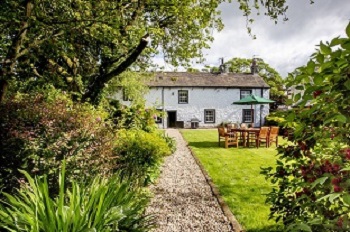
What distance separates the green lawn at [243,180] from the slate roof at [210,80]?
65.2ft

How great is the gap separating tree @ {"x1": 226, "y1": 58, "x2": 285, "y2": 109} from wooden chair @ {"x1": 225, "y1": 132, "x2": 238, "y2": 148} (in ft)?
80.2

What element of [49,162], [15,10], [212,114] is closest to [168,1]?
[15,10]

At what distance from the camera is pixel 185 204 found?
593 centimetres

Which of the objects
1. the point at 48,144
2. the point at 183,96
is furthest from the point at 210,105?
the point at 48,144

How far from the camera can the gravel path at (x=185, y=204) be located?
4818 millimetres

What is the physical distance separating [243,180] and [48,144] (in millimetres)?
5281

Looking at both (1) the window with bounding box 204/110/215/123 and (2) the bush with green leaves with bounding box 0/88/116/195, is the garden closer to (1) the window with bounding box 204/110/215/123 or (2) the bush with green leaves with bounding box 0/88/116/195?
(2) the bush with green leaves with bounding box 0/88/116/195

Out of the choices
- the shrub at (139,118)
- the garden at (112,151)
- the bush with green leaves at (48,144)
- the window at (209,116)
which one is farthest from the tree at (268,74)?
the bush with green leaves at (48,144)

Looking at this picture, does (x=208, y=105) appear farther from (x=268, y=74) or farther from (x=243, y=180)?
(x=243, y=180)

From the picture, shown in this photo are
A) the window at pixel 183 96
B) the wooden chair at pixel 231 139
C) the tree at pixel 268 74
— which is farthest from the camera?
the tree at pixel 268 74

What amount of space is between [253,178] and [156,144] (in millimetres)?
2984

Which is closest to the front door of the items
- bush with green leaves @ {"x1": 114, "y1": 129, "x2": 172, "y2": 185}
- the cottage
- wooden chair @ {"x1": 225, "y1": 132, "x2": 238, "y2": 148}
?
the cottage

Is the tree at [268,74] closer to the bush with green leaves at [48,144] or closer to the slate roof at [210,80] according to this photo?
the slate roof at [210,80]

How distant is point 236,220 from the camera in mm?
5016
